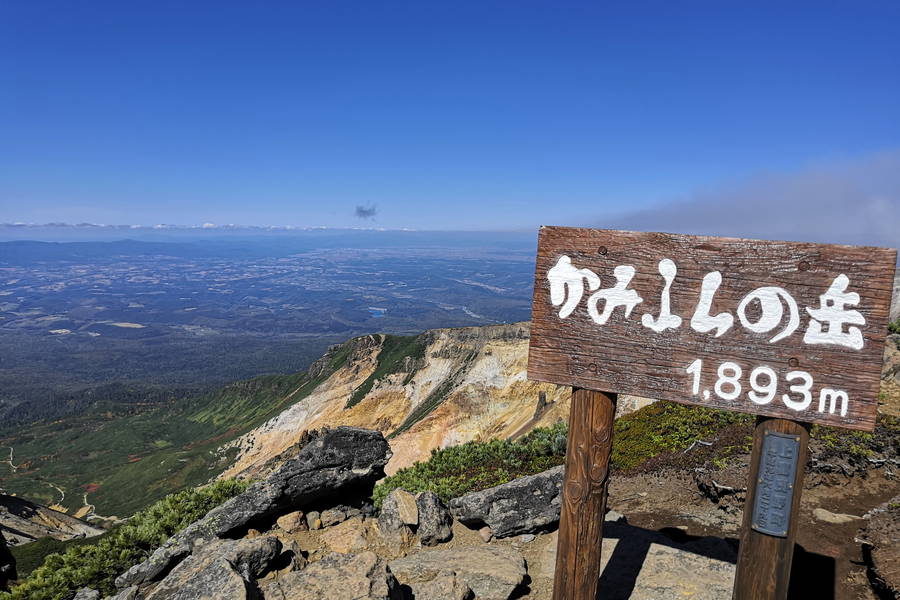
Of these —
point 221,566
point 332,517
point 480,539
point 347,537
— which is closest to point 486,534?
point 480,539

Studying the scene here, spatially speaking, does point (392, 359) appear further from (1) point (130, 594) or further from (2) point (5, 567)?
(1) point (130, 594)

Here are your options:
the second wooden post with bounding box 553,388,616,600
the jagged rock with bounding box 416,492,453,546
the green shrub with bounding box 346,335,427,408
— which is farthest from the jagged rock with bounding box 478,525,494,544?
the green shrub with bounding box 346,335,427,408

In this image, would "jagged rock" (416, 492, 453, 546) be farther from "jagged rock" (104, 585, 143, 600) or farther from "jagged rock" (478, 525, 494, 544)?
"jagged rock" (104, 585, 143, 600)

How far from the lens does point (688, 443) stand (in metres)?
13.2

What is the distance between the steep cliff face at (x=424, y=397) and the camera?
40.8 metres

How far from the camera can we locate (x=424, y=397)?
5484cm

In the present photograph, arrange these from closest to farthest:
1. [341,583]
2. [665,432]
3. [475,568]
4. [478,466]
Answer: [341,583] < [475,568] < [478,466] < [665,432]

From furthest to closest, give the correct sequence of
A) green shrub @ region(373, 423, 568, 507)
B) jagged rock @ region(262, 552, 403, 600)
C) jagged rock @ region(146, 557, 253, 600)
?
green shrub @ region(373, 423, 568, 507) < jagged rock @ region(262, 552, 403, 600) < jagged rock @ region(146, 557, 253, 600)

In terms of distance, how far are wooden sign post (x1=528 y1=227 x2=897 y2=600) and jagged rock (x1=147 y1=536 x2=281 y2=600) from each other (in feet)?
13.7

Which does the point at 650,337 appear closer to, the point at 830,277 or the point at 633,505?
the point at 830,277

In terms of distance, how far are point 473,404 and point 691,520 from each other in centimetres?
3514

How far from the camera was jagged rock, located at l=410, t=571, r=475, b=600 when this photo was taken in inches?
257

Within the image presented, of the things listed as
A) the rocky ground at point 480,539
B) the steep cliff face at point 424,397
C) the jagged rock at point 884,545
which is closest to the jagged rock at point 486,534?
the rocky ground at point 480,539

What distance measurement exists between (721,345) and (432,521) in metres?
6.41
